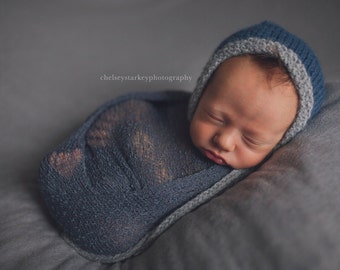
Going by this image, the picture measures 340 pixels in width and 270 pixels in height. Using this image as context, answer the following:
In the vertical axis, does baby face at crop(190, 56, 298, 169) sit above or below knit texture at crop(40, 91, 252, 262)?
above

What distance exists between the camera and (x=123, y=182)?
0.90m

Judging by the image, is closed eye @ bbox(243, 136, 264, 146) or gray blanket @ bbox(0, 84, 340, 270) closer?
gray blanket @ bbox(0, 84, 340, 270)

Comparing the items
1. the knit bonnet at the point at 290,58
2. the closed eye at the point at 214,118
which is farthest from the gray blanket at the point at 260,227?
the closed eye at the point at 214,118

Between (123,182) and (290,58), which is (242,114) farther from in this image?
(123,182)

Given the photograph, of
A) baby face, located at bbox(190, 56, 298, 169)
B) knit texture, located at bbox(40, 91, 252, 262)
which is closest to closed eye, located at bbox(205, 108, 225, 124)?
baby face, located at bbox(190, 56, 298, 169)

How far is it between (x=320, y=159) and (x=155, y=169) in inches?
14.8

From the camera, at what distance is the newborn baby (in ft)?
2.78

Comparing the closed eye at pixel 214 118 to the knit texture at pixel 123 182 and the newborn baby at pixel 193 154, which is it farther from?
the knit texture at pixel 123 182

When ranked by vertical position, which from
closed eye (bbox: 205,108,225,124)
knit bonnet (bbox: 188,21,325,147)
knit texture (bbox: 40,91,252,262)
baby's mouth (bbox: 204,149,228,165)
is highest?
knit bonnet (bbox: 188,21,325,147)

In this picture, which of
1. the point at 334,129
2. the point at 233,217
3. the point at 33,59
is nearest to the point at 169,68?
the point at 33,59

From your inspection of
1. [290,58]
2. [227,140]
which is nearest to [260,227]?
[227,140]

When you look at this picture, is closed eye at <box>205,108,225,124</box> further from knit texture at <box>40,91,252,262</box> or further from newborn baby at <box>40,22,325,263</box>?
knit texture at <box>40,91,252,262</box>

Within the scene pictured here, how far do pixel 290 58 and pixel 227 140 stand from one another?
0.74 feet

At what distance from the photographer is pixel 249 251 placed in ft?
1.99
